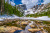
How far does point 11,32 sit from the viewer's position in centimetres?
274

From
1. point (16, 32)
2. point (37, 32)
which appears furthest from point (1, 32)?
point (37, 32)

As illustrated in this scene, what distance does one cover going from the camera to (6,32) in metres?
2.72

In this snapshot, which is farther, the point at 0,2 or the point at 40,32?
the point at 0,2

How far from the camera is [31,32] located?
9.49ft

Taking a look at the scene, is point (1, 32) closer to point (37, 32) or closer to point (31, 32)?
point (31, 32)

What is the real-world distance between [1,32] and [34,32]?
1527 millimetres

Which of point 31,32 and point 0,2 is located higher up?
point 0,2

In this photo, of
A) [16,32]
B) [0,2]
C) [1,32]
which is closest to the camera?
[1,32]

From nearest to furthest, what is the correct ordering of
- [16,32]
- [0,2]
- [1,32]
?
[1,32], [16,32], [0,2]

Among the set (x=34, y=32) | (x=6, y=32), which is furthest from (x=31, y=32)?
(x=6, y=32)

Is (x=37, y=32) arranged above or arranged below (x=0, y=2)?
below

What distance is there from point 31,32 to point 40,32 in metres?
0.44

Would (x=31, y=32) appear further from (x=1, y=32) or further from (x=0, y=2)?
(x=0, y=2)

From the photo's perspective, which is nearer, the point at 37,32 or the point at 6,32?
the point at 6,32
